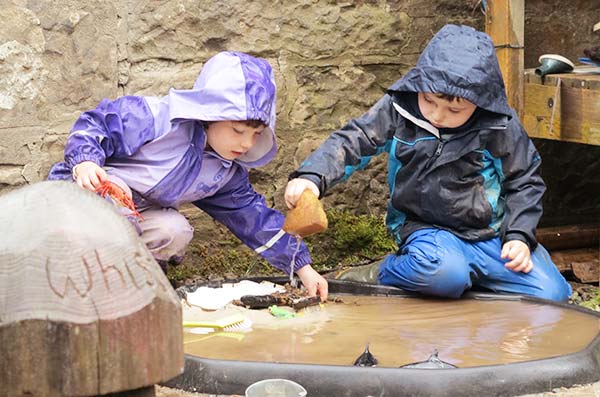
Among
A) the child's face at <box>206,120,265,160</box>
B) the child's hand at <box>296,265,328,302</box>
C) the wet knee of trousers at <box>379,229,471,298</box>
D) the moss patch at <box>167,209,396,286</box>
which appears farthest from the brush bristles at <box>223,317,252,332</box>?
the moss patch at <box>167,209,396,286</box>

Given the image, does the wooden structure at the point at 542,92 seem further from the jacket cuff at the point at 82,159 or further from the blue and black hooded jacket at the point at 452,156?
the jacket cuff at the point at 82,159

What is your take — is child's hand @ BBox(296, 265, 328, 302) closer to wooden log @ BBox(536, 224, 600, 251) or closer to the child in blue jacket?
the child in blue jacket

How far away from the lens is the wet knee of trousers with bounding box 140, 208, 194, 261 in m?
4.30

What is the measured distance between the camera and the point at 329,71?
206 inches

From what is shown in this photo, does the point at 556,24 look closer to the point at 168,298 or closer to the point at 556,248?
the point at 556,248

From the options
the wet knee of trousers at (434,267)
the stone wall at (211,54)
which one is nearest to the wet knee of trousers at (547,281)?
the wet knee of trousers at (434,267)

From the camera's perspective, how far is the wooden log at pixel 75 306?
190cm

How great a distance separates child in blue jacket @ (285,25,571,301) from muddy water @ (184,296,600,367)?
174mm

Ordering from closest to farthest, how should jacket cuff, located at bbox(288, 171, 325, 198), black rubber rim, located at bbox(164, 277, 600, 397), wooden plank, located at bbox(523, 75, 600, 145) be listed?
black rubber rim, located at bbox(164, 277, 600, 397)
jacket cuff, located at bbox(288, 171, 325, 198)
wooden plank, located at bbox(523, 75, 600, 145)

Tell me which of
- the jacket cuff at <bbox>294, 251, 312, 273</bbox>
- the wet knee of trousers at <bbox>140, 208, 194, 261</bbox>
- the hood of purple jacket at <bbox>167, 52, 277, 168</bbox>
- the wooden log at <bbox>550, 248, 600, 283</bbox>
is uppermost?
the hood of purple jacket at <bbox>167, 52, 277, 168</bbox>

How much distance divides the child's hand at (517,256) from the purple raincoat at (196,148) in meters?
0.80

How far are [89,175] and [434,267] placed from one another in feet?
4.59

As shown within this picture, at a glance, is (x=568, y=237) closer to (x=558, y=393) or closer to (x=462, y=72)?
(x=462, y=72)

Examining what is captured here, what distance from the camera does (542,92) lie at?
5.05 metres
